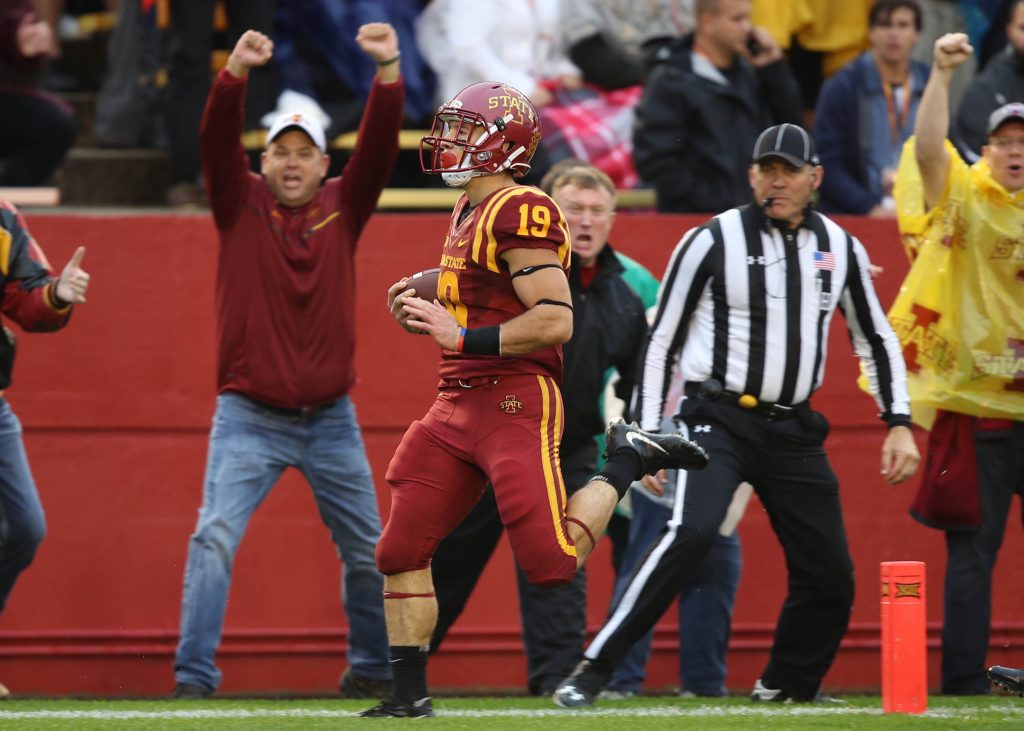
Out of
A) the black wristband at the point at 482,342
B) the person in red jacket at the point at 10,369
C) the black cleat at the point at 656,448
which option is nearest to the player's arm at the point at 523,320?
the black wristband at the point at 482,342

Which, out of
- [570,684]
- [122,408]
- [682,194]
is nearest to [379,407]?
[122,408]

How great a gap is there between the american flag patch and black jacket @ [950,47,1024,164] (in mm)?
2083

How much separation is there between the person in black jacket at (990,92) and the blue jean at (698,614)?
2250 mm

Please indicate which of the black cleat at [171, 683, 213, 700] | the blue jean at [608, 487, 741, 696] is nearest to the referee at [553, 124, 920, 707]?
the blue jean at [608, 487, 741, 696]

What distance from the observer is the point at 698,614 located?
733 centimetres

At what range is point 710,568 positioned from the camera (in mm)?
7355

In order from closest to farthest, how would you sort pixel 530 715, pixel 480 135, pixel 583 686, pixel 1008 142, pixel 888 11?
1. pixel 480 135
2. pixel 530 715
3. pixel 583 686
4. pixel 1008 142
5. pixel 888 11

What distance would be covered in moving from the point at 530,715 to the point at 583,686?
0.25m

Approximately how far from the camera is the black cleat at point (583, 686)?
6.22 meters

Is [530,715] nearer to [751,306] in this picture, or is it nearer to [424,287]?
[424,287]

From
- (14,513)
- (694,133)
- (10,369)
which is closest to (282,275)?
(10,369)

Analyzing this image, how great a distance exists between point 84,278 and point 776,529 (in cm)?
261

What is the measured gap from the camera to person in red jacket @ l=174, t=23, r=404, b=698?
22.6ft

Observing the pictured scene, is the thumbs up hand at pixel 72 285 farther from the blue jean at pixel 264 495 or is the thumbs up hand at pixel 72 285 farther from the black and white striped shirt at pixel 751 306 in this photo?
the black and white striped shirt at pixel 751 306
